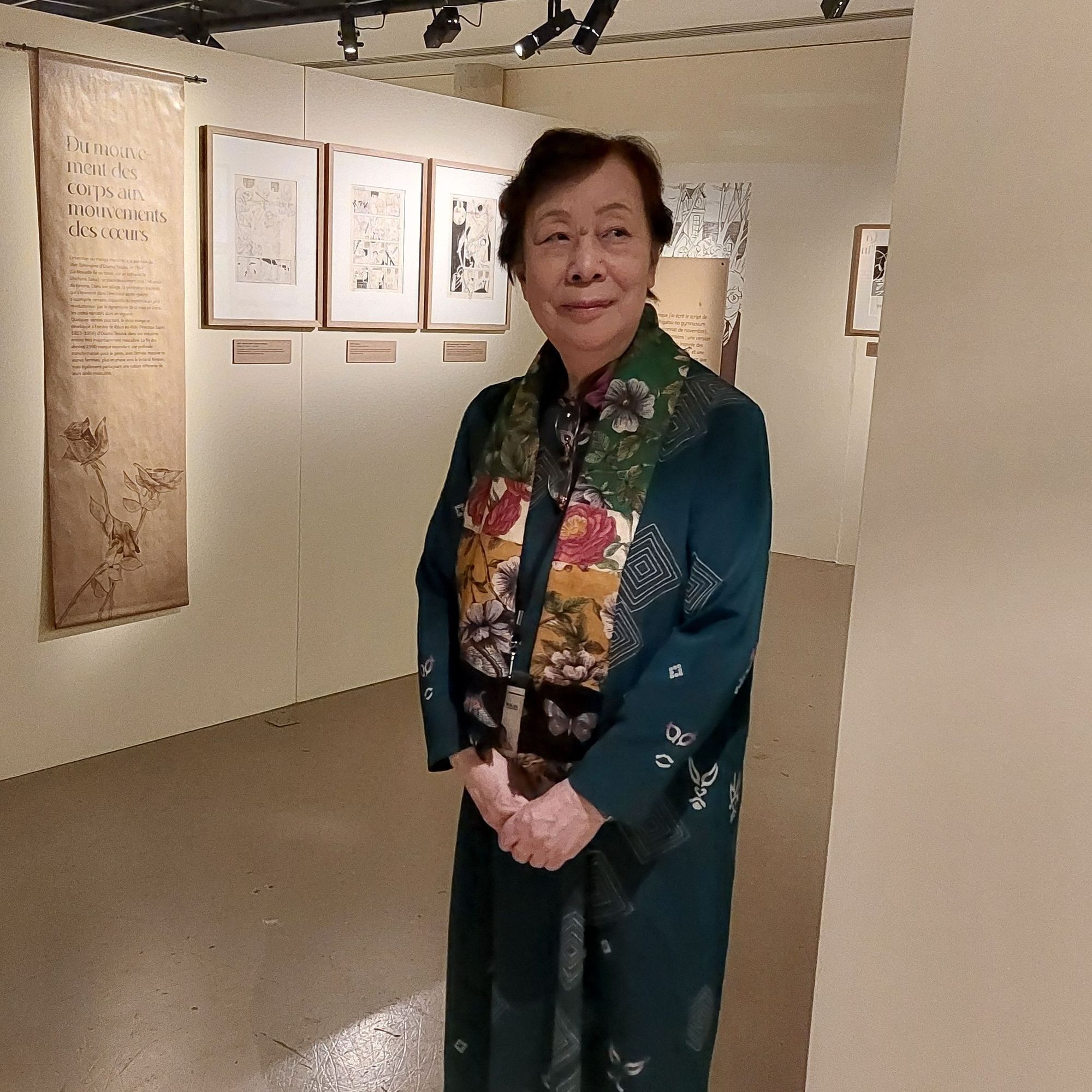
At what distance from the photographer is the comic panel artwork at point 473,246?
175 inches

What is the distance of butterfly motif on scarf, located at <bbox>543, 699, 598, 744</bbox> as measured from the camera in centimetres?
151

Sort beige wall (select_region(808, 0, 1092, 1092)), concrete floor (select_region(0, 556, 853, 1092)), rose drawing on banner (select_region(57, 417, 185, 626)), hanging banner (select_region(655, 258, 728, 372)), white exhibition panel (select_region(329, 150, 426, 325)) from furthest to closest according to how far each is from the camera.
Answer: hanging banner (select_region(655, 258, 728, 372)) < white exhibition panel (select_region(329, 150, 426, 325)) < rose drawing on banner (select_region(57, 417, 185, 626)) < concrete floor (select_region(0, 556, 853, 1092)) < beige wall (select_region(808, 0, 1092, 1092))

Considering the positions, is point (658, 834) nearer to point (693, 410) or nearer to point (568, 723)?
point (568, 723)

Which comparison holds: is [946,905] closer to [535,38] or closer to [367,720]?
[367,720]

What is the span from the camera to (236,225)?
12.3ft

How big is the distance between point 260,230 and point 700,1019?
3016 mm

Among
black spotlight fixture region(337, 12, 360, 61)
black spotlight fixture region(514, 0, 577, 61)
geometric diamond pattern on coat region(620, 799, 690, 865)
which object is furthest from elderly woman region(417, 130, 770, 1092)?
black spotlight fixture region(337, 12, 360, 61)

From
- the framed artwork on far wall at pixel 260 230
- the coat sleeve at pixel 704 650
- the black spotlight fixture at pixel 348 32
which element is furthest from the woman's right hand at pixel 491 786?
the black spotlight fixture at pixel 348 32

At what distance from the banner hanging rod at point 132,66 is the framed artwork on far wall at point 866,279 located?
4258 millimetres

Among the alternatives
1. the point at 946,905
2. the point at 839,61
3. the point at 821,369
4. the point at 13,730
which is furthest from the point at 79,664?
the point at 839,61

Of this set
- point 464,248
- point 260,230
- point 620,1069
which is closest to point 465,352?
point 464,248

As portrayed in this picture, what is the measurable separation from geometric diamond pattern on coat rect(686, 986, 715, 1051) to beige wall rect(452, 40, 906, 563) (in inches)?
220

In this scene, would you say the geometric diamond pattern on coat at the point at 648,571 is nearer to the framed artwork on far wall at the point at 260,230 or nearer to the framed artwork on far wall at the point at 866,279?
the framed artwork on far wall at the point at 260,230

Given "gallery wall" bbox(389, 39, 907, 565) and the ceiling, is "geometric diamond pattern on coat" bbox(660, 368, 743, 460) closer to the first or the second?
the ceiling
